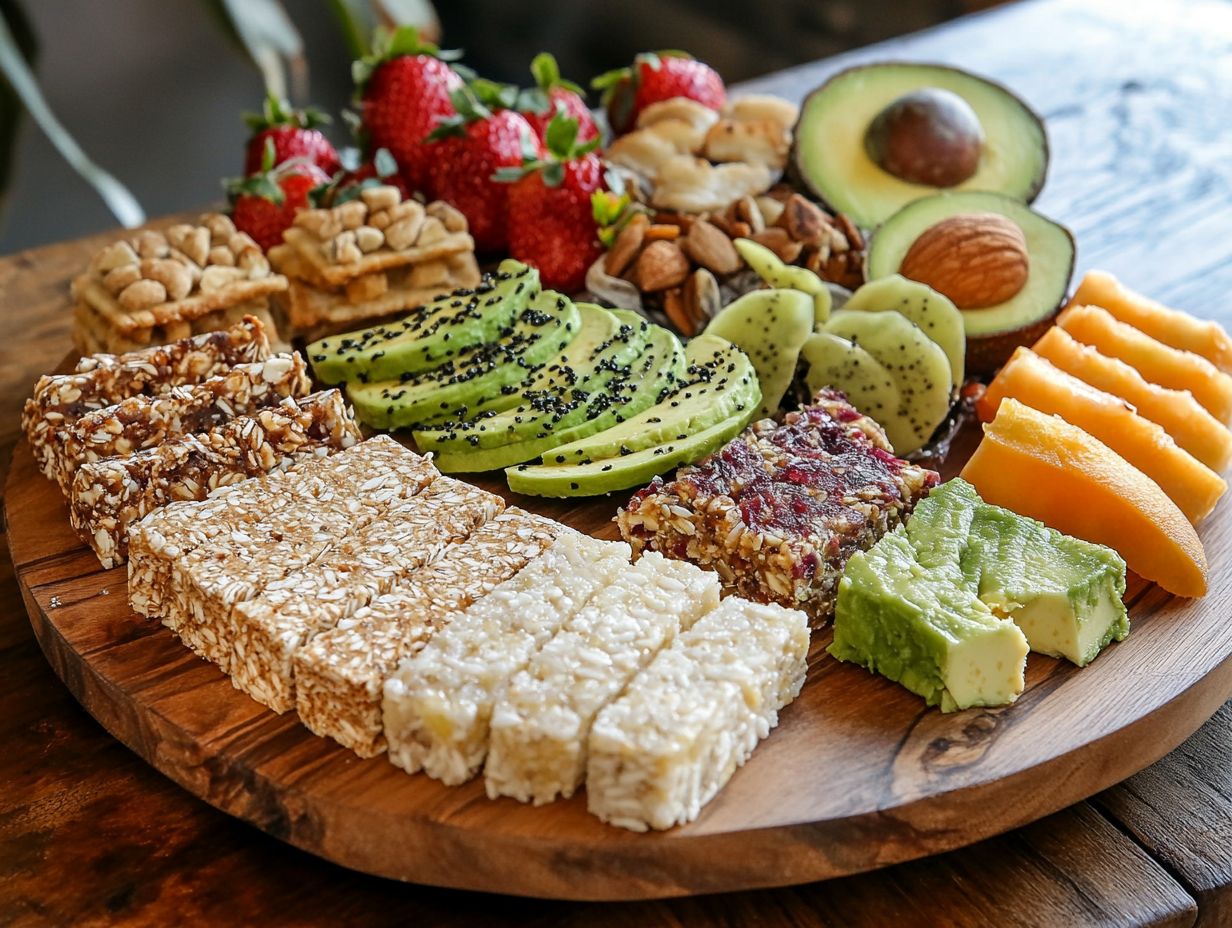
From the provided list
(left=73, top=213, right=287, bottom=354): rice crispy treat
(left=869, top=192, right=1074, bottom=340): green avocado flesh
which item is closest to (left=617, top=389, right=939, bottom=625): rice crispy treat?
(left=869, top=192, right=1074, bottom=340): green avocado flesh

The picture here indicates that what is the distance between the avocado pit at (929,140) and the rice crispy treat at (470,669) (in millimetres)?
2356

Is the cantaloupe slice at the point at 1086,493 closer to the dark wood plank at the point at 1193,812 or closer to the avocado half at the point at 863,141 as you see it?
the dark wood plank at the point at 1193,812

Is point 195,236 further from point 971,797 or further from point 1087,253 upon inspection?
point 1087,253

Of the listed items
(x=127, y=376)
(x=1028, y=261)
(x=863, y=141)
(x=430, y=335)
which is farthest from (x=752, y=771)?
(x=863, y=141)

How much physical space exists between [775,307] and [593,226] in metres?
0.82

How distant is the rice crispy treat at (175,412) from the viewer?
2967 millimetres

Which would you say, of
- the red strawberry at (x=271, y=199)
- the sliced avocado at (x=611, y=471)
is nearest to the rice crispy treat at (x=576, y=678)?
the sliced avocado at (x=611, y=471)

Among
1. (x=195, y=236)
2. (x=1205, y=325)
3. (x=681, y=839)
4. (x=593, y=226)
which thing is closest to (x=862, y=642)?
(x=681, y=839)

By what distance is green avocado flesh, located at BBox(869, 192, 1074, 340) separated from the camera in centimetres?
366

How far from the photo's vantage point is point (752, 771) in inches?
90.7

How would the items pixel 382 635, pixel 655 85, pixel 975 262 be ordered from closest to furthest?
pixel 382 635, pixel 975 262, pixel 655 85

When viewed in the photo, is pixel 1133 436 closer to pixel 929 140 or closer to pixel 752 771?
pixel 752 771

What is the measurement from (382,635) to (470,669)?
0.71 feet

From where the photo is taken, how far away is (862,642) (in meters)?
2.54
